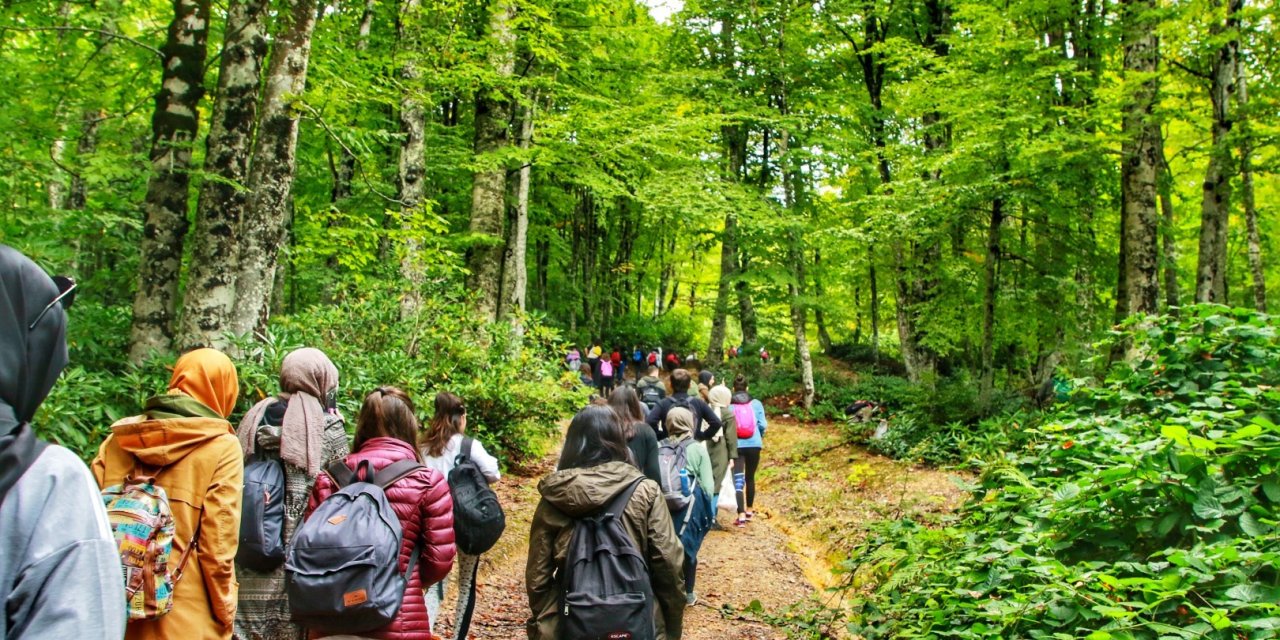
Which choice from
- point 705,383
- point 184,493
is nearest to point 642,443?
point 184,493

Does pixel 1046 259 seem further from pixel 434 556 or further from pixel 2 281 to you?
pixel 2 281

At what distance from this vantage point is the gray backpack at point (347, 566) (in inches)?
129

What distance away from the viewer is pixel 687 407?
8.05m

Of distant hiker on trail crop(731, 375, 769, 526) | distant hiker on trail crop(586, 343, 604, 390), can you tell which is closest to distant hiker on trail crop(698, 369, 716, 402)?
distant hiker on trail crop(731, 375, 769, 526)

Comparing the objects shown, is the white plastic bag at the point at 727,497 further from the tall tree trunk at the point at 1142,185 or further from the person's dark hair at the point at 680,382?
the tall tree trunk at the point at 1142,185

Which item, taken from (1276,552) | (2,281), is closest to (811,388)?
(1276,552)

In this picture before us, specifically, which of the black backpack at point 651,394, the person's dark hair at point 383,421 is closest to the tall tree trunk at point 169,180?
the person's dark hair at point 383,421

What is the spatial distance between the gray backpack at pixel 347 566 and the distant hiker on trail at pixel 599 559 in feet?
2.26

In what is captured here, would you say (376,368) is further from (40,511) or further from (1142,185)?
(1142,185)

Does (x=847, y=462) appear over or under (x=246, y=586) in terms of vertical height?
under

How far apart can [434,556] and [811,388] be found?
1760 centimetres

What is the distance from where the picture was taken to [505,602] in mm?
6957

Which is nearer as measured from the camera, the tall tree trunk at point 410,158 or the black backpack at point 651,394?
the tall tree trunk at point 410,158

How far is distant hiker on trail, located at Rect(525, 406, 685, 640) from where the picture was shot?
365 cm
